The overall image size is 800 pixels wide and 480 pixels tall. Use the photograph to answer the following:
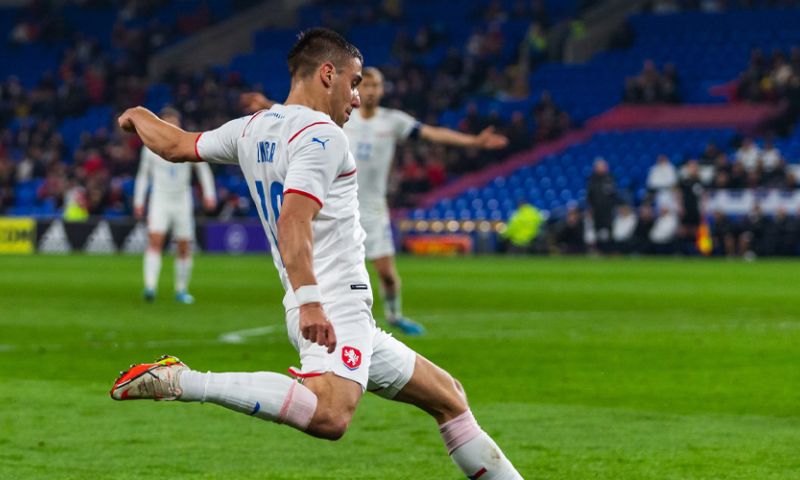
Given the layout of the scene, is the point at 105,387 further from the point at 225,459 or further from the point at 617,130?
the point at 617,130

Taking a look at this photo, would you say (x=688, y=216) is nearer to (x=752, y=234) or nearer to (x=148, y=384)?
(x=752, y=234)

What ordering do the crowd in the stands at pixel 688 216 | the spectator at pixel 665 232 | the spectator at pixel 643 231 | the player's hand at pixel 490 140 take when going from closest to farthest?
the player's hand at pixel 490 140, the crowd in the stands at pixel 688 216, the spectator at pixel 665 232, the spectator at pixel 643 231

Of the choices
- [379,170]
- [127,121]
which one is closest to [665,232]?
[379,170]

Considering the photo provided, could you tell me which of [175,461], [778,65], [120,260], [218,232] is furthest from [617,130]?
[175,461]

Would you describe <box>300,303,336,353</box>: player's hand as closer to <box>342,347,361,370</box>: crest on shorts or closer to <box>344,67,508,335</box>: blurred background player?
<box>342,347,361,370</box>: crest on shorts

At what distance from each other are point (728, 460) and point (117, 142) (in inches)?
1469

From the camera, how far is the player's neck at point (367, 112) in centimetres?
1306

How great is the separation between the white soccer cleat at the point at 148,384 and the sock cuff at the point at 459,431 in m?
1.07

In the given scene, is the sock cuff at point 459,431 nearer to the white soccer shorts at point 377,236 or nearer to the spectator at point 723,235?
the white soccer shorts at point 377,236

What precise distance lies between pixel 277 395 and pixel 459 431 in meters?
0.78

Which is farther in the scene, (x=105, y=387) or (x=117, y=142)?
(x=117, y=142)

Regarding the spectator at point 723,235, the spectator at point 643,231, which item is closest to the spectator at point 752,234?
the spectator at point 723,235

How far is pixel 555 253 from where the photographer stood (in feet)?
107

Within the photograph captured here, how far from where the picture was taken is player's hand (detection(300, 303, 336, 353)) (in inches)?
185
